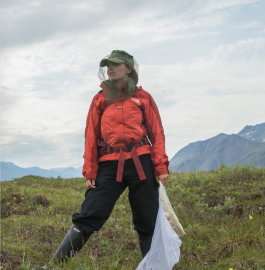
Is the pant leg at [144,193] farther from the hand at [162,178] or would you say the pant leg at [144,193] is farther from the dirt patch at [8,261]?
the dirt patch at [8,261]

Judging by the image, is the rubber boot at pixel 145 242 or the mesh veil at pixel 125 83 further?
the rubber boot at pixel 145 242

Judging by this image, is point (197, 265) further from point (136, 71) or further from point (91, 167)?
point (136, 71)

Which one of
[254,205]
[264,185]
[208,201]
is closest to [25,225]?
[208,201]

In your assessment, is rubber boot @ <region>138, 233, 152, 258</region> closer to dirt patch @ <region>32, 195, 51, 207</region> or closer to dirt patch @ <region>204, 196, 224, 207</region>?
dirt patch @ <region>204, 196, 224, 207</region>

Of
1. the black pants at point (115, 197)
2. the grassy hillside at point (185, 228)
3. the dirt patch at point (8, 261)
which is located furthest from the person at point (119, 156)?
the dirt patch at point (8, 261)

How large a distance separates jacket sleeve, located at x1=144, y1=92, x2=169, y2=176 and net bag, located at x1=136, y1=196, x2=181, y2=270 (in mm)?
554

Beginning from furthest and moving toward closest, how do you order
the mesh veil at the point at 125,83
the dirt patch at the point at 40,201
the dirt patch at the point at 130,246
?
the dirt patch at the point at 40,201 < the dirt patch at the point at 130,246 < the mesh veil at the point at 125,83

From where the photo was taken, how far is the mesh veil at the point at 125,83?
3154 millimetres

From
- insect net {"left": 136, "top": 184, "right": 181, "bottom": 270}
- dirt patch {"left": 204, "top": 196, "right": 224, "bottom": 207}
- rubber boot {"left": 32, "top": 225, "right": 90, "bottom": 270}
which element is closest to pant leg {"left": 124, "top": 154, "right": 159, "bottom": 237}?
insect net {"left": 136, "top": 184, "right": 181, "bottom": 270}

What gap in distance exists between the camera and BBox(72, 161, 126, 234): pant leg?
289cm

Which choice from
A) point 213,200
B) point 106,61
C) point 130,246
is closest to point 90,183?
point 106,61

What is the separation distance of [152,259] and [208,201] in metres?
3.76

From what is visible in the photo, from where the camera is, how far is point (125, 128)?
300cm

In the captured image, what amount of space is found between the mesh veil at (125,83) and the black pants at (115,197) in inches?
29.7
